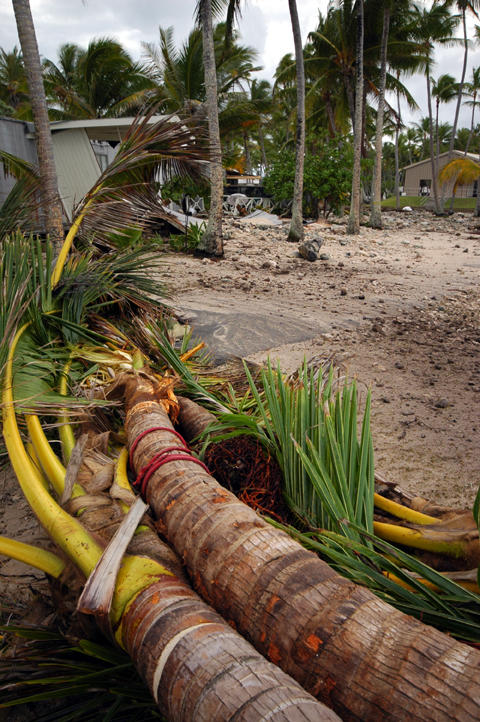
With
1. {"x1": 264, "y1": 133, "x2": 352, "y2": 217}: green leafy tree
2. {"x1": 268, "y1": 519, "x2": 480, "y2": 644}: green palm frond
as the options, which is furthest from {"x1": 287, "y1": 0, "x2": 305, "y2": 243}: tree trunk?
{"x1": 268, "y1": 519, "x2": 480, "y2": 644}: green palm frond

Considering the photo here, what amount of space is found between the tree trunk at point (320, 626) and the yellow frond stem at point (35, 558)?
1.24ft

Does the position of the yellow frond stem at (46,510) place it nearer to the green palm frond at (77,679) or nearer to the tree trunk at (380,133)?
the green palm frond at (77,679)

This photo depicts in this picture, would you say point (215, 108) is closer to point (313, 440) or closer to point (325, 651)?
point (313, 440)

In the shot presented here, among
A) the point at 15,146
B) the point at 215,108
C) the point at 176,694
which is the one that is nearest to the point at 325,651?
the point at 176,694

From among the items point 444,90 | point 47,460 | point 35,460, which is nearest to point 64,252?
point 35,460

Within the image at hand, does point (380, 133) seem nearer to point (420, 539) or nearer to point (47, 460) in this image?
point (420, 539)

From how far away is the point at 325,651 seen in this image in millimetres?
1109

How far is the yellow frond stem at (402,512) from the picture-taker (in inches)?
73.5

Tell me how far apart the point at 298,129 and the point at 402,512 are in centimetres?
1386

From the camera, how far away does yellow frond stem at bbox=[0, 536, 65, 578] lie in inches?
60.9

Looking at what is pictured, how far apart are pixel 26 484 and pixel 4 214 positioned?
2606mm

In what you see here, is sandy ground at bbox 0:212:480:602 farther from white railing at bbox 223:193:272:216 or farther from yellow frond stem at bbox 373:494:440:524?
white railing at bbox 223:193:272:216

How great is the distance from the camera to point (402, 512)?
1908 mm

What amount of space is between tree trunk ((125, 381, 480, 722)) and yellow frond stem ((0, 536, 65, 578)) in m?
0.38
